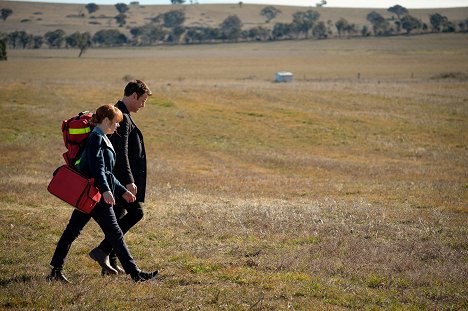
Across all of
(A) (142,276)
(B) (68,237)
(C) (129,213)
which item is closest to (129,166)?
(C) (129,213)

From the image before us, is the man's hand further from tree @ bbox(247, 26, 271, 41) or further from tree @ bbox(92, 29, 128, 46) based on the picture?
tree @ bbox(247, 26, 271, 41)

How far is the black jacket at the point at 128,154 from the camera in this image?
821cm

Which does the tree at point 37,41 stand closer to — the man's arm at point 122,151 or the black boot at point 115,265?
the black boot at point 115,265

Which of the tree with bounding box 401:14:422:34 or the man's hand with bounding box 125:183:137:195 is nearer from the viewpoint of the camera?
the man's hand with bounding box 125:183:137:195

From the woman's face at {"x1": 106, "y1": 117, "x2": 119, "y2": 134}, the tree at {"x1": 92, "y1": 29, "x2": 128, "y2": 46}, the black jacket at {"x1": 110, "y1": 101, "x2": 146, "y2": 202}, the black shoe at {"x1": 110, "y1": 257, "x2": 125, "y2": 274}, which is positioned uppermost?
the tree at {"x1": 92, "y1": 29, "x2": 128, "y2": 46}

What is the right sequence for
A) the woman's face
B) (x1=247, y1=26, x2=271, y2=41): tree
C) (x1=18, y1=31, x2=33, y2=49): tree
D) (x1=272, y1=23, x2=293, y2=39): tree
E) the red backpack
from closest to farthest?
the woman's face < the red backpack < (x1=18, y1=31, x2=33, y2=49): tree < (x1=247, y1=26, x2=271, y2=41): tree < (x1=272, y1=23, x2=293, y2=39): tree

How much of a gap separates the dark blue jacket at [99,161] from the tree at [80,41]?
135m

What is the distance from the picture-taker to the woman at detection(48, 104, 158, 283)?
761 centimetres

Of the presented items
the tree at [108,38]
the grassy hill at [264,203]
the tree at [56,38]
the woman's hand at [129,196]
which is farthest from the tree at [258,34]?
the woman's hand at [129,196]

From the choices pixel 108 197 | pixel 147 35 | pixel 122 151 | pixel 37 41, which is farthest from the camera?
pixel 147 35

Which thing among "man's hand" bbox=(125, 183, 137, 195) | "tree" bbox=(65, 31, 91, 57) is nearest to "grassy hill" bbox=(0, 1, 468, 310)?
"man's hand" bbox=(125, 183, 137, 195)

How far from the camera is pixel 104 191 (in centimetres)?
759

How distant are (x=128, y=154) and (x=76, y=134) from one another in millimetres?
948

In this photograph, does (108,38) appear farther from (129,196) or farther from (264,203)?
(129,196)
